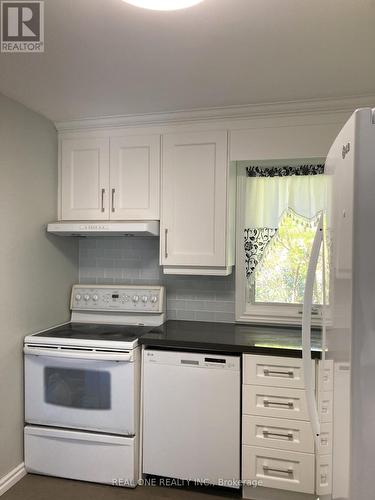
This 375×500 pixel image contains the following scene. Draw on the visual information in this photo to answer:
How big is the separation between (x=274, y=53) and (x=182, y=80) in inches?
21.1

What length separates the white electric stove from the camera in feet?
8.02

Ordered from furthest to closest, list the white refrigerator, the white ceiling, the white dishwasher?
the white dishwasher
the white ceiling
the white refrigerator

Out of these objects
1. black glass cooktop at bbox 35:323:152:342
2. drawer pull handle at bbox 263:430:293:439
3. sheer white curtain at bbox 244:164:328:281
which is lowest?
drawer pull handle at bbox 263:430:293:439

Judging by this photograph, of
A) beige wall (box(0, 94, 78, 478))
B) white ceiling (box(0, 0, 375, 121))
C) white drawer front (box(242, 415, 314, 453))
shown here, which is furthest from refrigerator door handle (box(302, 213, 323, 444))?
beige wall (box(0, 94, 78, 478))

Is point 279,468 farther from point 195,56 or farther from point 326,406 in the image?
point 195,56

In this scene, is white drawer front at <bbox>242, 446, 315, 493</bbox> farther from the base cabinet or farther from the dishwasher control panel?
the dishwasher control panel

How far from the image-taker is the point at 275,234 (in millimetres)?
2895

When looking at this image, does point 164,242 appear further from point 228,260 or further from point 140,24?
point 140,24

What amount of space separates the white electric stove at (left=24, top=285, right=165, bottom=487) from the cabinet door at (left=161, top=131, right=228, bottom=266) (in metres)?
0.69

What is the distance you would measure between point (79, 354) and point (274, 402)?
1.22m

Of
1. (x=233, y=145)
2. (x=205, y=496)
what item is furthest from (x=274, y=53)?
(x=205, y=496)

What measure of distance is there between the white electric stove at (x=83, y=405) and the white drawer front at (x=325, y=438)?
1378mm

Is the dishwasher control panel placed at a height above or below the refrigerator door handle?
below

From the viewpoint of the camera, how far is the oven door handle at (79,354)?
2420 millimetres
